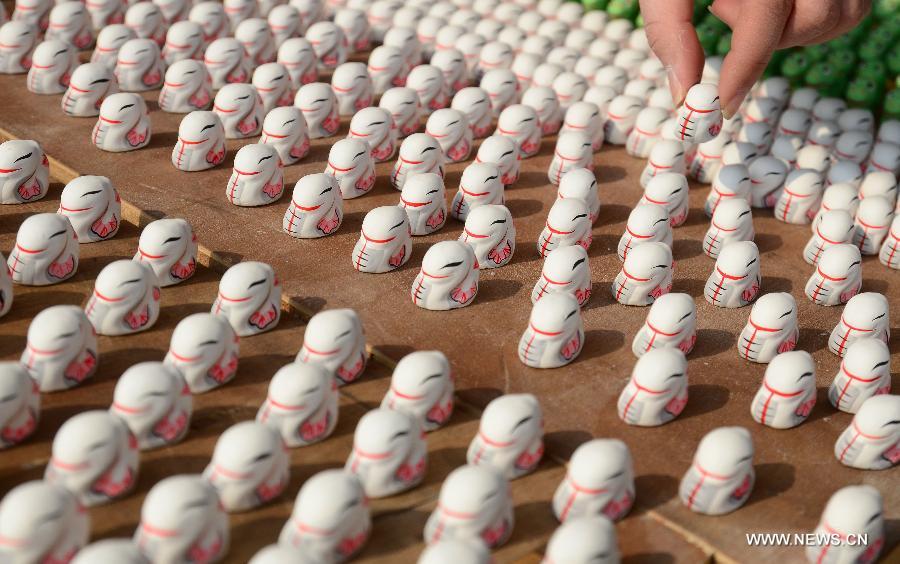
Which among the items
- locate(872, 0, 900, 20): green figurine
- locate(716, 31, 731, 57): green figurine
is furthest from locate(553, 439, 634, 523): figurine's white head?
locate(872, 0, 900, 20): green figurine

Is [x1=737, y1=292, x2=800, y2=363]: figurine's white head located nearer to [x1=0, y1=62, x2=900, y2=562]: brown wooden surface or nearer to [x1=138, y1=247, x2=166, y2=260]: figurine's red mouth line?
[x1=0, y1=62, x2=900, y2=562]: brown wooden surface

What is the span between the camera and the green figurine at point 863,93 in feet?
11.8

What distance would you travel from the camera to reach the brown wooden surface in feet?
6.63

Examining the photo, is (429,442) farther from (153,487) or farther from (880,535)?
(880,535)

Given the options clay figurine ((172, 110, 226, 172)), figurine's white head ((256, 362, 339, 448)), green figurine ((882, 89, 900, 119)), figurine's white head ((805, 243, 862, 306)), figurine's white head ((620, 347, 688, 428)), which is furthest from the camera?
green figurine ((882, 89, 900, 119))

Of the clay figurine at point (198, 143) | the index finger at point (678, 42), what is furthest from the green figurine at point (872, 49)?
the clay figurine at point (198, 143)

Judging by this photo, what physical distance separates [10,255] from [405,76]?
1.40m

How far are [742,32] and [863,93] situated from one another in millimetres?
1112

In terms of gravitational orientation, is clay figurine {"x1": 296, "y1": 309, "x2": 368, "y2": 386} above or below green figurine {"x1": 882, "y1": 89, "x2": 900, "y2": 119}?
above

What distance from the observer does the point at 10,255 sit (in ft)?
8.40

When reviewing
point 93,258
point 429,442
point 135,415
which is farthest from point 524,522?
point 93,258

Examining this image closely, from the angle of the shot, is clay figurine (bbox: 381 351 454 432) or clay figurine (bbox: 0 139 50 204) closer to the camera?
clay figurine (bbox: 381 351 454 432)

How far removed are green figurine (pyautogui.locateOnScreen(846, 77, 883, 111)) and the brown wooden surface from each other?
0.84 meters

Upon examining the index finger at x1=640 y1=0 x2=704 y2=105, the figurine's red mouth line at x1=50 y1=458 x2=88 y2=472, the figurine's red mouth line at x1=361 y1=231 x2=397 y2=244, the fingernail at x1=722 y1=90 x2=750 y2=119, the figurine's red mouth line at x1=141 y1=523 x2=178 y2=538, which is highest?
the index finger at x1=640 y1=0 x2=704 y2=105
